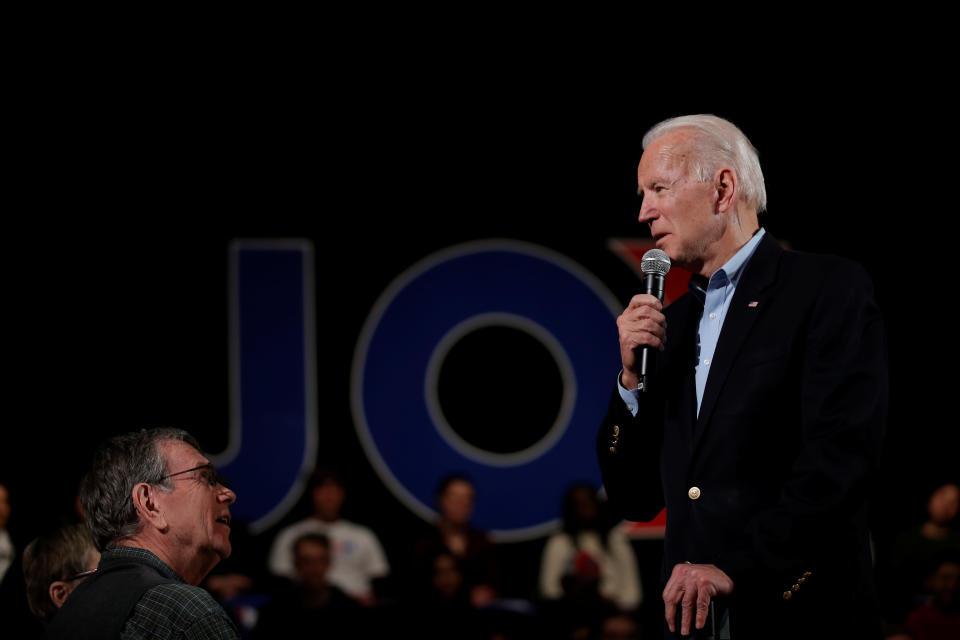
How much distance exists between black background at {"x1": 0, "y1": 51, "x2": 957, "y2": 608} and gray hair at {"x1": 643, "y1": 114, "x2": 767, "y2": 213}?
5.14 meters

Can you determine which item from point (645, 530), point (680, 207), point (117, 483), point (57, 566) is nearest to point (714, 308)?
point (680, 207)

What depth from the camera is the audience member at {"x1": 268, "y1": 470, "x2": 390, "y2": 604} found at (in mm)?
5695

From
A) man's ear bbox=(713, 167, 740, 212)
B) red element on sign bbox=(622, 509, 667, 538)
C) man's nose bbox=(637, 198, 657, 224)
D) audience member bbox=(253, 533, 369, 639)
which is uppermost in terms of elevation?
man's ear bbox=(713, 167, 740, 212)

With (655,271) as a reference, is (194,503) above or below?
below

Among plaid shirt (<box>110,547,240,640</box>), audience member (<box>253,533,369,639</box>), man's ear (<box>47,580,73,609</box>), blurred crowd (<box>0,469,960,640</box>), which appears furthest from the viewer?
A: blurred crowd (<box>0,469,960,640</box>)

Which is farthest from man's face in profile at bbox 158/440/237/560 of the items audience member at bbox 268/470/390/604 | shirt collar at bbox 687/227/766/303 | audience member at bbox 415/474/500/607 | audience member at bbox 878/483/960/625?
audience member at bbox 878/483/960/625

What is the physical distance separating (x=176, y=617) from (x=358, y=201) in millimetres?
5506

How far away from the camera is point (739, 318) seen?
1.95 m

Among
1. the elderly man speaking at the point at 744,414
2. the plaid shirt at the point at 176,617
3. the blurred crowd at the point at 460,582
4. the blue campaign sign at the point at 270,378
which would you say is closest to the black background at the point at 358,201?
the blue campaign sign at the point at 270,378

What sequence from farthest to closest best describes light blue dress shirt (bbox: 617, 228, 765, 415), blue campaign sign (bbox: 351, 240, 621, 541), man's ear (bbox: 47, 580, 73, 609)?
blue campaign sign (bbox: 351, 240, 621, 541), man's ear (bbox: 47, 580, 73, 609), light blue dress shirt (bbox: 617, 228, 765, 415)

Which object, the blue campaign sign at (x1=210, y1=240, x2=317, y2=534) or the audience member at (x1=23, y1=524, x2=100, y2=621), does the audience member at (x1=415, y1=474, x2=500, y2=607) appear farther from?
the audience member at (x1=23, y1=524, x2=100, y2=621)

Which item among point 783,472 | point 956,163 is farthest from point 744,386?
point 956,163

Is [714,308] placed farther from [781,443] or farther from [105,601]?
[105,601]

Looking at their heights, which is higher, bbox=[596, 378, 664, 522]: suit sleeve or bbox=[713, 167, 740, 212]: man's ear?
bbox=[713, 167, 740, 212]: man's ear
